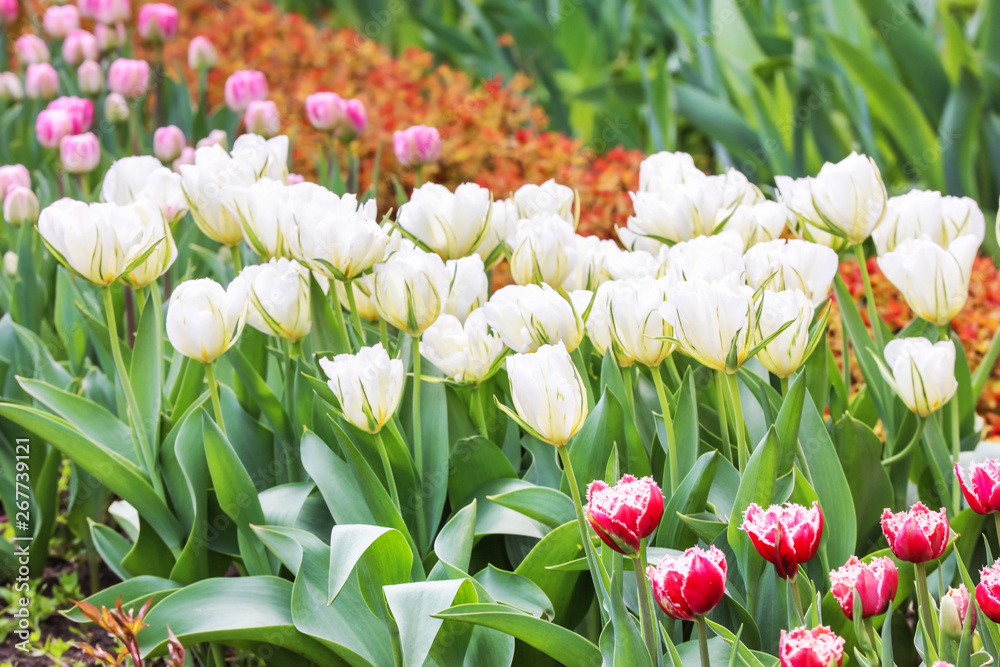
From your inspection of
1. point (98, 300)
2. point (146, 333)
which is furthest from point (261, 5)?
point (146, 333)

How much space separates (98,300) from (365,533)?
113 cm

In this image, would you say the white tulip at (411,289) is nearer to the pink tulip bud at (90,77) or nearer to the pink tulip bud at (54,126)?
the pink tulip bud at (54,126)

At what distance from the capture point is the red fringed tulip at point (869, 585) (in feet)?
2.69

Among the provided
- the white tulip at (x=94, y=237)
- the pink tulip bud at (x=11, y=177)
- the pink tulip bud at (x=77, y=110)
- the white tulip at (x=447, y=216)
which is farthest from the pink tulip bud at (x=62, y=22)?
the white tulip at (x=447, y=216)

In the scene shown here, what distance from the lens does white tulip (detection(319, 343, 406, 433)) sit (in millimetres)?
1062

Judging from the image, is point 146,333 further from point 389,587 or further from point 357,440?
point 389,587

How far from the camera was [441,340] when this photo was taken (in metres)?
1.23

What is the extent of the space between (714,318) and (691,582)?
30cm

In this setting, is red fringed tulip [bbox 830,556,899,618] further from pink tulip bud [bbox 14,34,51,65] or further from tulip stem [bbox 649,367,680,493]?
pink tulip bud [bbox 14,34,51,65]

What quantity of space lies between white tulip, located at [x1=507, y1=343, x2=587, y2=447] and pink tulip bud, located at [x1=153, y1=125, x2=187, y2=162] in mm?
1619

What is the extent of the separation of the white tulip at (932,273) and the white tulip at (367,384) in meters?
0.67

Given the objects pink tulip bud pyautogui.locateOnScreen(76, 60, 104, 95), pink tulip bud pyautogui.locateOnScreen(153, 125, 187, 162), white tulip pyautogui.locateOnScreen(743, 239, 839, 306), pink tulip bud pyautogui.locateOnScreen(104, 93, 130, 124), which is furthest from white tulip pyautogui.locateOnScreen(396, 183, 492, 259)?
pink tulip bud pyautogui.locateOnScreen(76, 60, 104, 95)

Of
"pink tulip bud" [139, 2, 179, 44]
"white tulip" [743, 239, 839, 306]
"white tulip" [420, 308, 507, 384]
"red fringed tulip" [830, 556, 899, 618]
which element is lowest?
"pink tulip bud" [139, 2, 179, 44]

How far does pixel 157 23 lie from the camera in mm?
3018
